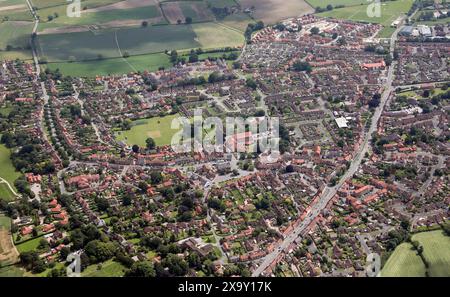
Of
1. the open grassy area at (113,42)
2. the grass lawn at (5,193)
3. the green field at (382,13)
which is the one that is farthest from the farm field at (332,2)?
the grass lawn at (5,193)

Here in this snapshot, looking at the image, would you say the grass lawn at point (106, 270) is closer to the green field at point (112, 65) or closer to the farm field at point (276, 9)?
the green field at point (112, 65)

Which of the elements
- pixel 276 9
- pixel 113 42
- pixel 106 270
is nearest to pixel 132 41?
pixel 113 42

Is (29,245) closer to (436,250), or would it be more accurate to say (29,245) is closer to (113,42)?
(436,250)

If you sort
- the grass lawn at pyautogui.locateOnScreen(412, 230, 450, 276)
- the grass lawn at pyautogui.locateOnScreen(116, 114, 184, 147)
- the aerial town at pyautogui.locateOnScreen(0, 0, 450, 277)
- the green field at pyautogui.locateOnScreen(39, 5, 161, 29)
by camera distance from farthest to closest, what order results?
the green field at pyautogui.locateOnScreen(39, 5, 161, 29), the grass lawn at pyautogui.locateOnScreen(116, 114, 184, 147), the aerial town at pyautogui.locateOnScreen(0, 0, 450, 277), the grass lawn at pyautogui.locateOnScreen(412, 230, 450, 276)

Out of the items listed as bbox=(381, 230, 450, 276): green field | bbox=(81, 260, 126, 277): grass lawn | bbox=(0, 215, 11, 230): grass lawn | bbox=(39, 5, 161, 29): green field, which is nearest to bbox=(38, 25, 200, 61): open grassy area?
bbox=(39, 5, 161, 29): green field

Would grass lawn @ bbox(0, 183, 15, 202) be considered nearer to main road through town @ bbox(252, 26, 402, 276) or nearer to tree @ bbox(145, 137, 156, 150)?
tree @ bbox(145, 137, 156, 150)
